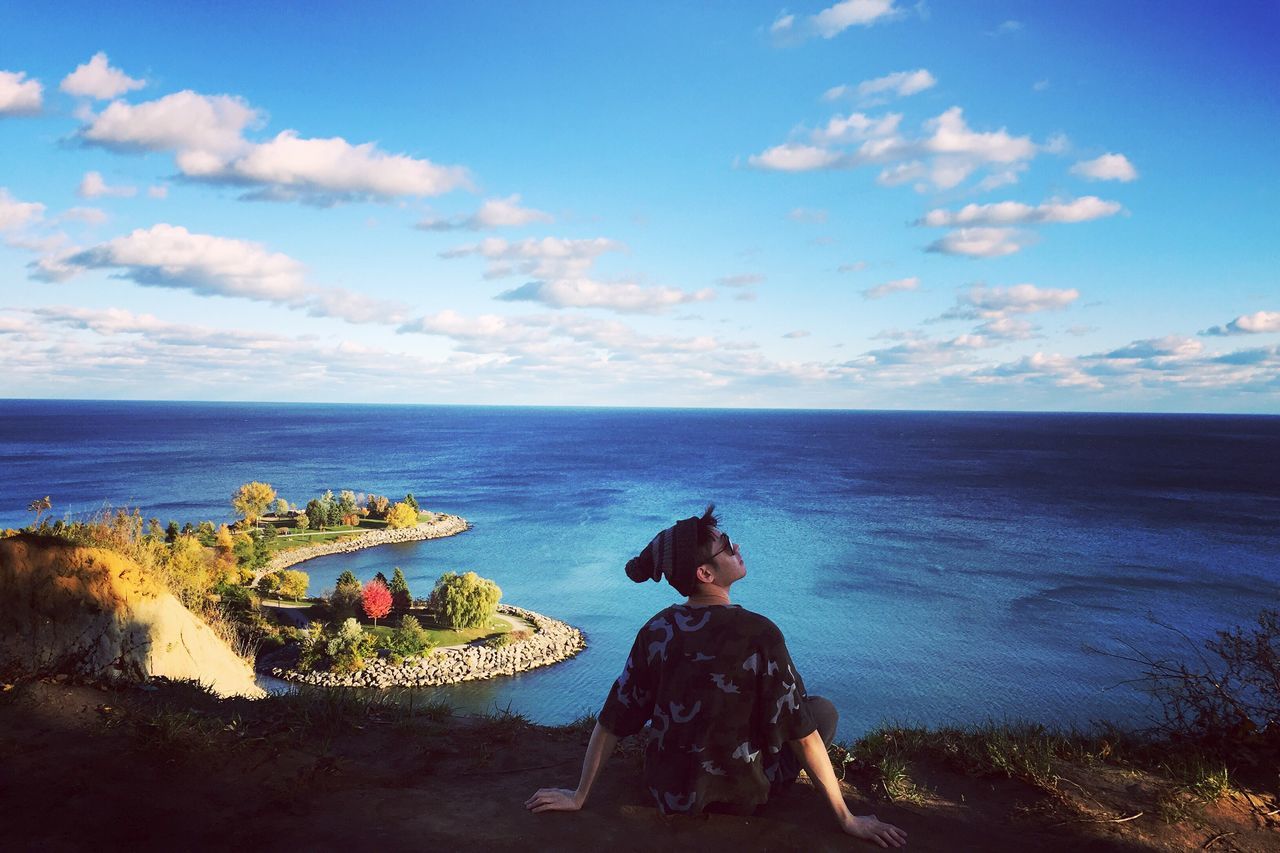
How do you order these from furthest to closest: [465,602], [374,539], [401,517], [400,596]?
[401,517], [374,539], [400,596], [465,602]

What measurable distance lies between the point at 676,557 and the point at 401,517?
56820 millimetres

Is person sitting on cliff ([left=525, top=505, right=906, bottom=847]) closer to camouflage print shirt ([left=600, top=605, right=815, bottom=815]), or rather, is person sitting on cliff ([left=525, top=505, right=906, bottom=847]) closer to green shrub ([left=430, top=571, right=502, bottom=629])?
camouflage print shirt ([left=600, top=605, right=815, bottom=815])

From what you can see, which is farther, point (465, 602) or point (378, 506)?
point (378, 506)

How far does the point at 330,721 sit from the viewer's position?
554cm

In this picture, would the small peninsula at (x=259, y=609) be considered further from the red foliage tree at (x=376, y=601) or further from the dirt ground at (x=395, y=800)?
the dirt ground at (x=395, y=800)

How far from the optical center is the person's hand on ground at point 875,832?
3.81m

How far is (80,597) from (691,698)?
21.9 feet

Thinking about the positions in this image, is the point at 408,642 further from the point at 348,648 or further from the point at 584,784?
the point at 584,784

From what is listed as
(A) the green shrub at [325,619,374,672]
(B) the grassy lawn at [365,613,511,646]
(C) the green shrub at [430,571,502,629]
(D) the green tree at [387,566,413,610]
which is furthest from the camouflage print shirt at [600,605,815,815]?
(D) the green tree at [387,566,413,610]

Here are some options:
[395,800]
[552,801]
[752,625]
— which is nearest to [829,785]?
[752,625]

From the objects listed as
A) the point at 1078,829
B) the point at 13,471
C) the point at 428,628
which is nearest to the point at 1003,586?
the point at 428,628

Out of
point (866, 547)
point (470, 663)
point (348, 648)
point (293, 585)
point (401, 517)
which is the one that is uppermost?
point (401, 517)

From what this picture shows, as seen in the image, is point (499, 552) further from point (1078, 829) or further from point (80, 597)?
point (1078, 829)

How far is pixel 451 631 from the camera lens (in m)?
30.7
